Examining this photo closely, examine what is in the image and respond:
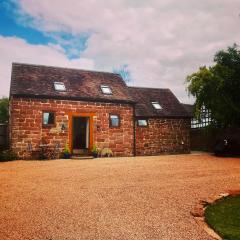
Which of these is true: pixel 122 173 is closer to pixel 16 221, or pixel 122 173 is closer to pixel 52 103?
pixel 16 221

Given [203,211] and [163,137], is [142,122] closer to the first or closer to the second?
[163,137]

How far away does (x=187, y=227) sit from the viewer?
5.68 m

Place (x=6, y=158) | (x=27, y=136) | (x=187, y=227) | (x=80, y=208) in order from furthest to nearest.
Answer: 1. (x=27, y=136)
2. (x=6, y=158)
3. (x=80, y=208)
4. (x=187, y=227)

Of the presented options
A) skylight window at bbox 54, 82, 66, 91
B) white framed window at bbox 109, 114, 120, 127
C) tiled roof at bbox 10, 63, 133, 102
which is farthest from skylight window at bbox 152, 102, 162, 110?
skylight window at bbox 54, 82, 66, 91

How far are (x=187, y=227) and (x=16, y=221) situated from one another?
3231 mm

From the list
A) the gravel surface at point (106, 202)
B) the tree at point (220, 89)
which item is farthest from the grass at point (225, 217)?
the tree at point (220, 89)

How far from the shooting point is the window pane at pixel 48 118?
19141 mm

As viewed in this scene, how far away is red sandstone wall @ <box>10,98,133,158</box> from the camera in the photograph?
18344mm

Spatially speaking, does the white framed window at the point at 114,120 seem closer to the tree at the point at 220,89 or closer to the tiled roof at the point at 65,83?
the tiled roof at the point at 65,83

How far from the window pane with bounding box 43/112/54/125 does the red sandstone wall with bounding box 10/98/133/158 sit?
29cm

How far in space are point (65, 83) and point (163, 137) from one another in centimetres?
808

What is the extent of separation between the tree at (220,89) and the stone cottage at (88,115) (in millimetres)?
3709

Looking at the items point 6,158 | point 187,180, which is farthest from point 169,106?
point 187,180

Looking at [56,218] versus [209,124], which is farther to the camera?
[209,124]
